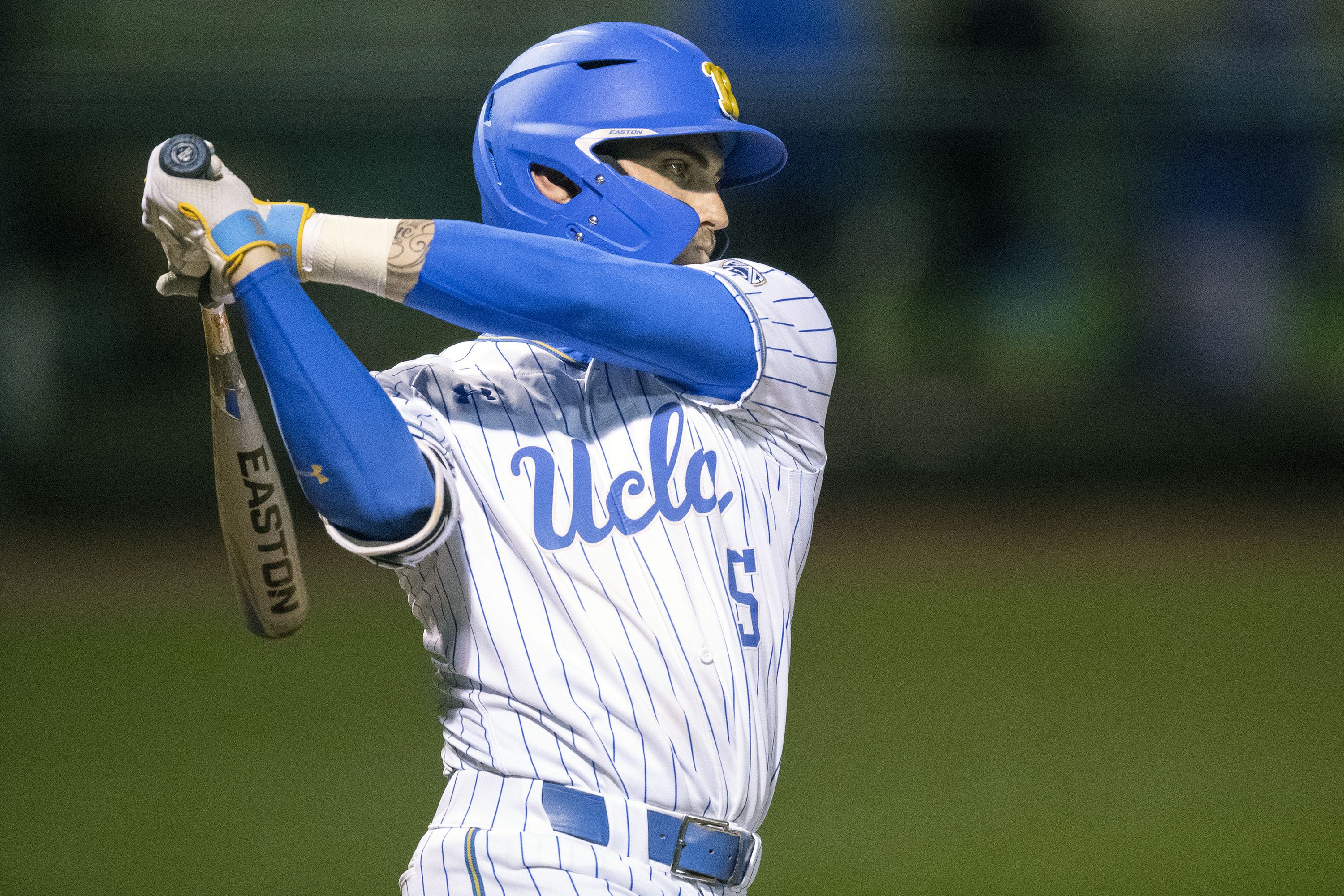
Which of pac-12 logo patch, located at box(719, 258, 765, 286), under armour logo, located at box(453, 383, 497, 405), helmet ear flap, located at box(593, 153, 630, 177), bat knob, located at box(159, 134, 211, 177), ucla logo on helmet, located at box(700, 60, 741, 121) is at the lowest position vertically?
under armour logo, located at box(453, 383, 497, 405)

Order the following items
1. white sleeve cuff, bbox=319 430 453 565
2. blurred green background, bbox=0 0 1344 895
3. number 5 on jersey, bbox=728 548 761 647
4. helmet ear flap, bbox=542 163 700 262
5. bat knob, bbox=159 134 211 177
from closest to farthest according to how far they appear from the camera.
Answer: bat knob, bbox=159 134 211 177
white sleeve cuff, bbox=319 430 453 565
number 5 on jersey, bbox=728 548 761 647
helmet ear flap, bbox=542 163 700 262
blurred green background, bbox=0 0 1344 895

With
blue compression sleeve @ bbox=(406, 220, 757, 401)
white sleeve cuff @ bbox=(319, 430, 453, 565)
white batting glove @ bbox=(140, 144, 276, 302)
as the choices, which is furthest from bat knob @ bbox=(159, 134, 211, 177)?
white sleeve cuff @ bbox=(319, 430, 453, 565)

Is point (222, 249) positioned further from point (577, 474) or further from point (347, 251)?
point (577, 474)

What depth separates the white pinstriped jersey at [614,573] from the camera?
1781mm

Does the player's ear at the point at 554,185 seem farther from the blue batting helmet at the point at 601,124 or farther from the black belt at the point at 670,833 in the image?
the black belt at the point at 670,833

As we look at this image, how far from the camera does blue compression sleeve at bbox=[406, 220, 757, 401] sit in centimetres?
168

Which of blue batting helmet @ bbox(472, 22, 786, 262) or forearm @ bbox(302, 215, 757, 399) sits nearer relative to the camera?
forearm @ bbox(302, 215, 757, 399)

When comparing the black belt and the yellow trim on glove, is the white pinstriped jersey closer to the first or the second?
the black belt

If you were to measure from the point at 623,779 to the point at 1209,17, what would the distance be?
11.0 metres

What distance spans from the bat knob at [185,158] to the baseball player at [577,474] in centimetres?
1

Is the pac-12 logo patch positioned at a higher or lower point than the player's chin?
lower

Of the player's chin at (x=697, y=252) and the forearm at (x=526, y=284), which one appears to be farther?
the player's chin at (x=697, y=252)

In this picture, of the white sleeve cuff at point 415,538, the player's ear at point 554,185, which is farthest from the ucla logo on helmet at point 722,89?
the white sleeve cuff at point 415,538

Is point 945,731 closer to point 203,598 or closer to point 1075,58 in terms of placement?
point 203,598
